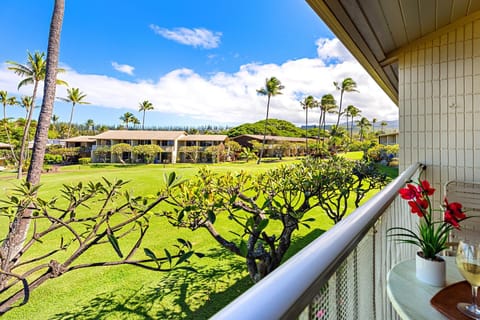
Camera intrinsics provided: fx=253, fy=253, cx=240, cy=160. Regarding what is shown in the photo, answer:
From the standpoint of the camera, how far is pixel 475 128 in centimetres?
237

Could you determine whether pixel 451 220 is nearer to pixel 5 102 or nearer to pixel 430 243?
pixel 430 243

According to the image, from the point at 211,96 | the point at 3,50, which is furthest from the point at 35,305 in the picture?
the point at 211,96

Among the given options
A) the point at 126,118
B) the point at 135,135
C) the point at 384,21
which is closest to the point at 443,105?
the point at 384,21

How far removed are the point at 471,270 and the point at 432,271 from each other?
0.18m

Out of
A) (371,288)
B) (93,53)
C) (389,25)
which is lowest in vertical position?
(371,288)

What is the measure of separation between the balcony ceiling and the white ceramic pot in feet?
4.80

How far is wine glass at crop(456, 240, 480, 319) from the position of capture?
66cm

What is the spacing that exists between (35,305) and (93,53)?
13.0 meters

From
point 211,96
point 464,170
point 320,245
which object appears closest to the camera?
point 320,245

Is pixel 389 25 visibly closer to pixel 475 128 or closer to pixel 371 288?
pixel 475 128

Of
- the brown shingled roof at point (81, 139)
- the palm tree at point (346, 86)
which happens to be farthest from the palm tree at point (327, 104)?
the brown shingled roof at point (81, 139)

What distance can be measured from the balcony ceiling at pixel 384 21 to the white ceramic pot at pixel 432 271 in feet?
4.80

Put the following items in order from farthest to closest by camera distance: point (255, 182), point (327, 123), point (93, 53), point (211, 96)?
1. point (327, 123)
2. point (211, 96)
3. point (93, 53)
4. point (255, 182)

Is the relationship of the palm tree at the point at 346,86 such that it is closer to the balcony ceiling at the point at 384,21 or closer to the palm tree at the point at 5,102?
the balcony ceiling at the point at 384,21
